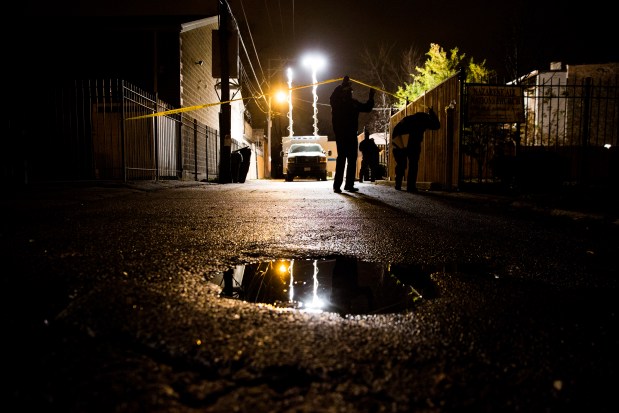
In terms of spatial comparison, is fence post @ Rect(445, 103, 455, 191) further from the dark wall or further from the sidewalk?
the dark wall

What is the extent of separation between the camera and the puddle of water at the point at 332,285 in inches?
56.5

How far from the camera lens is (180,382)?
871mm

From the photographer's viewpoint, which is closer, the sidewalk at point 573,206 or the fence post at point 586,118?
the sidewalk at point 573,206

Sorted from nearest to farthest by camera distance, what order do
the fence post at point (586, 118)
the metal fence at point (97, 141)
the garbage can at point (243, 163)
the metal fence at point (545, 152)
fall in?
the metal fence at point (545, 152) → the fence post at point (586, 118) → the metal fence at point (97, 141) → the garbage can at point (243, 163)

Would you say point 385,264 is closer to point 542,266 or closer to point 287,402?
point 542,266

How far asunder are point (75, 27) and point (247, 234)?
58.2ft

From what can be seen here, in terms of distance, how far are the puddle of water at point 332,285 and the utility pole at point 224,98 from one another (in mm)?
11660

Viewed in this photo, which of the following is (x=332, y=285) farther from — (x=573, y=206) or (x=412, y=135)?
(x=412, y=135)

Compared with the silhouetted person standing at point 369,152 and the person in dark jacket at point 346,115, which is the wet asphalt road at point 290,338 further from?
the silhouetted person standing at point 369,152

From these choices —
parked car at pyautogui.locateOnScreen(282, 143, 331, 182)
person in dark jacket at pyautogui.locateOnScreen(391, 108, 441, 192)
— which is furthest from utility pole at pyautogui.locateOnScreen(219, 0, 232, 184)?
person in dark jacket at pyautogui.locateOnScreen(391, 108, 441, 192)

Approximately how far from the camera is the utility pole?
13047mm

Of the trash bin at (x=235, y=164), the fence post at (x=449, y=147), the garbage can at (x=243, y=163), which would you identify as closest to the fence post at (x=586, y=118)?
the fence post at (x=449, y=147)

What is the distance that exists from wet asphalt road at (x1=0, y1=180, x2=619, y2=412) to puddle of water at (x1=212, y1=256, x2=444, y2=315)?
8cm

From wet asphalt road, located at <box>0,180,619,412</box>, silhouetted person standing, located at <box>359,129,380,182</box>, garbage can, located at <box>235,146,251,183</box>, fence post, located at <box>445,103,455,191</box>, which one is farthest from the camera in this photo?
garbage can, located at <box>235,146,251,183</box>
